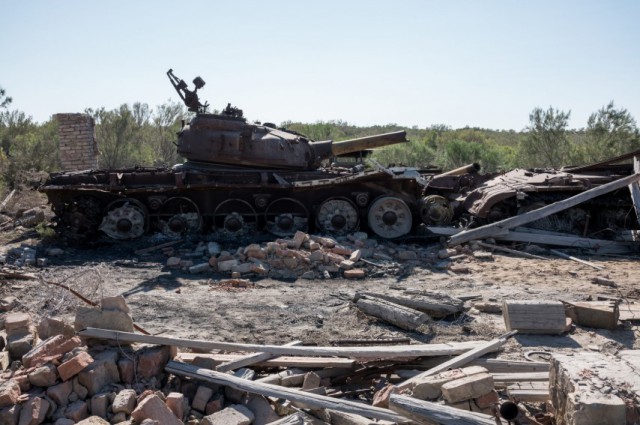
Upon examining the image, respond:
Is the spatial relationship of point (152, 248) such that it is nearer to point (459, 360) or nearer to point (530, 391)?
point (459, 360)

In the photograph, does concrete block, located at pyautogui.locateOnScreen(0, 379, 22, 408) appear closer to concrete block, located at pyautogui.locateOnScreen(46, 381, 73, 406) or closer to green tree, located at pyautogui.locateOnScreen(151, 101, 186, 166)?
concrete block, located at pyautogui.locateOnScreen(46, 381, 73, 406)

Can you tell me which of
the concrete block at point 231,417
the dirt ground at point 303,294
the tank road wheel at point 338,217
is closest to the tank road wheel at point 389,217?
the tank road wheel at point 338,217

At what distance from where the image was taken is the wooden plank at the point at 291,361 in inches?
198

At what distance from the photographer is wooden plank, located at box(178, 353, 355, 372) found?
16.5 feet

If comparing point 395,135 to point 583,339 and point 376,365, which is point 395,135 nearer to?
point 583,339

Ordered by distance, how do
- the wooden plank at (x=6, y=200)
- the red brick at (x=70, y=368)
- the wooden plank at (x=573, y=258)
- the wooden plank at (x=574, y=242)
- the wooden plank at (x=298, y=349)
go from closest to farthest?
the red brick at (x=70, y=368), the wooden plank at (x=298, y=349), the wooden plank at (x=573, y=258), the wooden plank at (x=574, y=242), the wooden plank at (x=6, y=200)

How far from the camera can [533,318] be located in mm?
6141

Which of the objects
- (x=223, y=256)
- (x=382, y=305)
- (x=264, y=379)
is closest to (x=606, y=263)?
(x=382, y=305)

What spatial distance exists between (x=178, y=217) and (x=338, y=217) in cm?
326

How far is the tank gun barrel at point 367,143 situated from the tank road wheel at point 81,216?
5203 mm

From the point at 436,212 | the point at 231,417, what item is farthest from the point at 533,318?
the point at 436,212

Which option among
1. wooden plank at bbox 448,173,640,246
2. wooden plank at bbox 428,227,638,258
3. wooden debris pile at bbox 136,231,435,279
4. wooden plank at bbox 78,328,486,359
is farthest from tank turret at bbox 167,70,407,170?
wooden plank at bbox 78,328,486,359

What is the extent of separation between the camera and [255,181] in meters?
12.5

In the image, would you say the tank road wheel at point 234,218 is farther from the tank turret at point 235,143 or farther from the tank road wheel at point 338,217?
the tank road wheel at point 338,217
